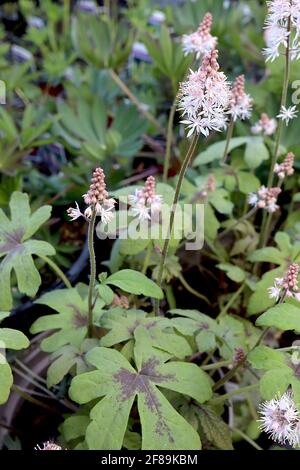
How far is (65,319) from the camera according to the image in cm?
85

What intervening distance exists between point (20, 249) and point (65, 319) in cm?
13

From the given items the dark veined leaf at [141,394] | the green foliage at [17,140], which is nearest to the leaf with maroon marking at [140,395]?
the dark veined leaf at [141,394]

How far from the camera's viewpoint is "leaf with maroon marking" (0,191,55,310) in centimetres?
79

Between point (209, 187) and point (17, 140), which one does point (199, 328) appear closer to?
point (209, 187)

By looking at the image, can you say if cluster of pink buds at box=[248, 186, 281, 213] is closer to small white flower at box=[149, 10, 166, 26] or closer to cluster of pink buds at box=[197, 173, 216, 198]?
cluster of pink buds at box=[197, 173, 216, 198]

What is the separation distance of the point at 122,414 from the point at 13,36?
6.71 feet

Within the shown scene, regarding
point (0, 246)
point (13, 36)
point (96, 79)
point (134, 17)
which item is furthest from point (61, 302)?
point (13, 36)

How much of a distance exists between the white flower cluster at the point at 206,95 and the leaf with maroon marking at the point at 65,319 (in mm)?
357

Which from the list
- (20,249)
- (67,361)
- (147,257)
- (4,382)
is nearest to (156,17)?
(147,257)

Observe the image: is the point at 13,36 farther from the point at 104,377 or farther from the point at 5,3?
the point at 104,377

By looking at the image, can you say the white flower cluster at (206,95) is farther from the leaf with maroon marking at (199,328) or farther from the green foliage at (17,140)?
the green foliage at (17,140)

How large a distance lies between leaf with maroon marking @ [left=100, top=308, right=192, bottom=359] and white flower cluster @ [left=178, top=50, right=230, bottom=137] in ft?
0.94

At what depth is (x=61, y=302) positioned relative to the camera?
867 millimetres

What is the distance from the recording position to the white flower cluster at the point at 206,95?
2.11 feet
